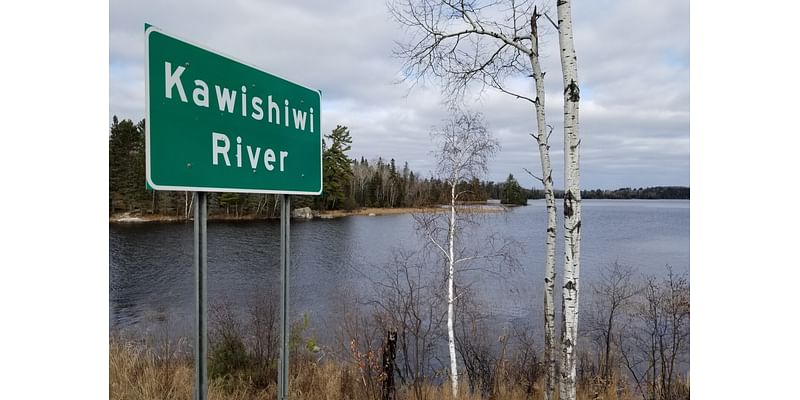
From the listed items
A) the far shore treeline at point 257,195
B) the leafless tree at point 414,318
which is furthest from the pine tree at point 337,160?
the leafless tree at point 414,318

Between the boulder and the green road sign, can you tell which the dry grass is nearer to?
the green road sign

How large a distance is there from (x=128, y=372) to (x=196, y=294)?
4.26 metres

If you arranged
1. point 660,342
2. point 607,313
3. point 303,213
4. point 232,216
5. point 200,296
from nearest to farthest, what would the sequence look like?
point 200,296
point 660,342
point 607,313
point 232,216
point 303,213

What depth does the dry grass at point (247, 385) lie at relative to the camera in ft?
12.5

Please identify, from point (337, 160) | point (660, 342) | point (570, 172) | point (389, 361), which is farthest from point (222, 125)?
point (337, 160)

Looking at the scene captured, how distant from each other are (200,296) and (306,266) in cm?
1305

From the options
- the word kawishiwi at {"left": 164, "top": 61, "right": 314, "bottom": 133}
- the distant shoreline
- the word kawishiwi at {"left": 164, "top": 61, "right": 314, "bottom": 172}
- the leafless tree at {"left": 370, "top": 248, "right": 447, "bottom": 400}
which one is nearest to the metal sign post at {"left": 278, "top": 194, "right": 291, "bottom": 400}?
the word kawishiwi at {"left": 164, "top": 61, "right": 314, "bottom": 172}

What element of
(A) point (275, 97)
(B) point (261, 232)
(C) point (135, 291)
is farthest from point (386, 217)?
(A) point (275, 97)

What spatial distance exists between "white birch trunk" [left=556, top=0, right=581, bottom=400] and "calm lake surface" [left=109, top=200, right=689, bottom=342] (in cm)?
530

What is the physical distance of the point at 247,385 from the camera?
194 inches

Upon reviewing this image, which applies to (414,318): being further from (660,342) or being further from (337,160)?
(337,160)

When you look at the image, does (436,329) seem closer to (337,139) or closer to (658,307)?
(658,307)

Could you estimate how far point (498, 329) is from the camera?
29.3 ft

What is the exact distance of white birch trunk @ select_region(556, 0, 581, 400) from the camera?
3.09 m
